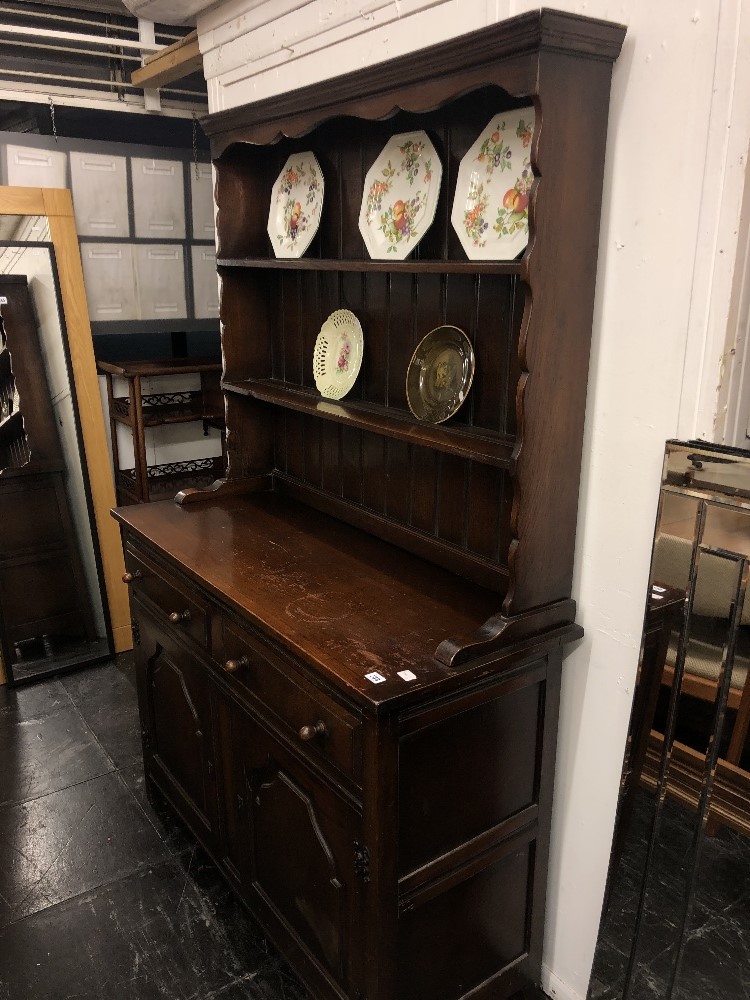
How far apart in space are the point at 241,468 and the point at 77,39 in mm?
1560

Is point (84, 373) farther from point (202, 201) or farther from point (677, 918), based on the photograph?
point (677, 918)

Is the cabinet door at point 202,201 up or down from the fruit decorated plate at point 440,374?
up

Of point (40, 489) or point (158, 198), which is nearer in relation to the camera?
point (40, 489)

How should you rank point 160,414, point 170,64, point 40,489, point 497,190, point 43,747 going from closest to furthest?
point 497,190, point 170,64, point 43,747, point 40,489, point 160,414

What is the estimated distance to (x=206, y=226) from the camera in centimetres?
338

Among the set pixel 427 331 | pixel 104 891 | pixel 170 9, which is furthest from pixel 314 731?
pixel 170 9

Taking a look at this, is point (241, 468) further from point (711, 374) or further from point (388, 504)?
point (711, 374)

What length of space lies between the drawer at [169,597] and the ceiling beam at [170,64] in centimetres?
158

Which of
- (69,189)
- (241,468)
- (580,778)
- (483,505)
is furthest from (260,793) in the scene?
(69,189)

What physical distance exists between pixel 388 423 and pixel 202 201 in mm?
2107

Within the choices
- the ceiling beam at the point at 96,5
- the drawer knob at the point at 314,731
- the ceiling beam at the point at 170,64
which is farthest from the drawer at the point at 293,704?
the ceiling beam at the point at 96,5

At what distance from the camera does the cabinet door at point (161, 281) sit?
130 inches

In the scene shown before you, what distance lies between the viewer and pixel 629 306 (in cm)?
139

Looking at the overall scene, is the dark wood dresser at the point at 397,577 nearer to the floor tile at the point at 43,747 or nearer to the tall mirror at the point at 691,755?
the tall mirror at the point at 691,755
